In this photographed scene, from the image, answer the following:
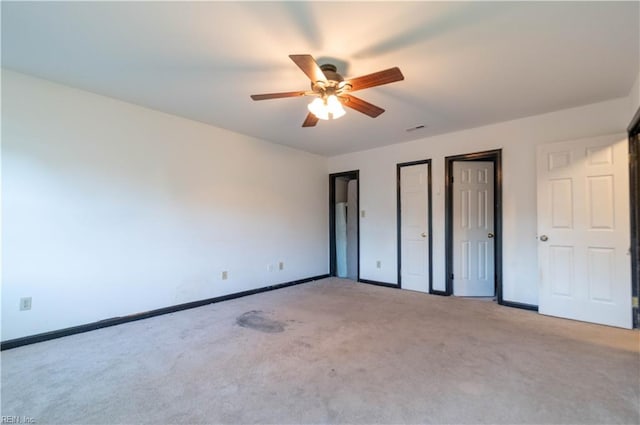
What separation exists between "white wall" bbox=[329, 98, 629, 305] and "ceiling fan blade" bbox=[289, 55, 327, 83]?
297cm

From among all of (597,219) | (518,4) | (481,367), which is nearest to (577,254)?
(597,219)

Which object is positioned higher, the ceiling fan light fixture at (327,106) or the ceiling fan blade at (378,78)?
the ceiling fan blade at (378,78)

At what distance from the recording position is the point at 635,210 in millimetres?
3064

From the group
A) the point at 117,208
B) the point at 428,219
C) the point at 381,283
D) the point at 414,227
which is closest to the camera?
the point at 117,208

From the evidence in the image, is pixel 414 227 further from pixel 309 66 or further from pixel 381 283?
pixel 309 66

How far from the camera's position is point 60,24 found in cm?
200

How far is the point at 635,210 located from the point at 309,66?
3.59 m

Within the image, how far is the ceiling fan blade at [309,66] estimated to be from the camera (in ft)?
6.12

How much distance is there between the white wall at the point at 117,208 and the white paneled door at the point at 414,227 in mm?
2127

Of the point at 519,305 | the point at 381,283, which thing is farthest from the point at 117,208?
the point at 519,305

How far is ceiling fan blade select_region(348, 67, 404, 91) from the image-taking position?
200 centimetres

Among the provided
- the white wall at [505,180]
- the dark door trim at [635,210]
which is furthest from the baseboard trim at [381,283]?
the dark door trim at [635,210]

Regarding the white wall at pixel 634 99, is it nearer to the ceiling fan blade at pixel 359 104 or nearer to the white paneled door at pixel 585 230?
the white paneled door at pixel 585 230

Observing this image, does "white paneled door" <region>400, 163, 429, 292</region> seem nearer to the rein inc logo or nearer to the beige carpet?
the beige carpet
